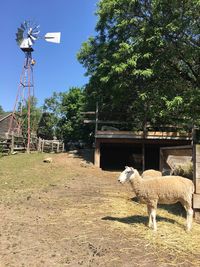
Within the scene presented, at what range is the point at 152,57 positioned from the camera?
16609 millimetres

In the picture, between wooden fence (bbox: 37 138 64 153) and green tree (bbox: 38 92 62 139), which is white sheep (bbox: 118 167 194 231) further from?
green tree (bbox: 38 92 62 139)

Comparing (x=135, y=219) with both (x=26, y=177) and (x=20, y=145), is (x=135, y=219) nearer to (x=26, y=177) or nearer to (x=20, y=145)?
(x=26, y=177)

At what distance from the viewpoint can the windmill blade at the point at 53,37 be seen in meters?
33.9

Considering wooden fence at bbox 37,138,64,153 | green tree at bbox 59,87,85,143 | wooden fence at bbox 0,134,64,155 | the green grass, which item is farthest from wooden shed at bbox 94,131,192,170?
green tree at bbox 59,87,85,143

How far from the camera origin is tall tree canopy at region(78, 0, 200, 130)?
15.4 m

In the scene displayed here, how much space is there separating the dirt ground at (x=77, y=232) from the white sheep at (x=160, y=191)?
402 mm

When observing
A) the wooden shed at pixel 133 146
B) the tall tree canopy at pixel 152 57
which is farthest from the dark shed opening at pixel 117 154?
the tall tree canopy at pixel 152 57

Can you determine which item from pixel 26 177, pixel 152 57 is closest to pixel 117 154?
pixel 152 57

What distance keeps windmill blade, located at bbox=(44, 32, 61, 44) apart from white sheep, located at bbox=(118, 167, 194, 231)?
29671 millimetres

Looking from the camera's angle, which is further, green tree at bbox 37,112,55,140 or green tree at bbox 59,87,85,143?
green tree at bbox 37,112,55,140

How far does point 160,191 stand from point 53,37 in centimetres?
3045

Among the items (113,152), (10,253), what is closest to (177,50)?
(113,152)

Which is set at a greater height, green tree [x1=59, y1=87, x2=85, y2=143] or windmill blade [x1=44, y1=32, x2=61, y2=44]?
windmill blade [x1=44, y1=32, x2=61, y2=44]

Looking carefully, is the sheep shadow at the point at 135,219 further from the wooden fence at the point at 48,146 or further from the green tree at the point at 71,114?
the green tree at the point at 71,114
